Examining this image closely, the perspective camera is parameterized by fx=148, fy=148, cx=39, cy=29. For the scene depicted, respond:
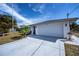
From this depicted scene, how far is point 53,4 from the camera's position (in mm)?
3959

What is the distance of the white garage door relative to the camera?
161 inches

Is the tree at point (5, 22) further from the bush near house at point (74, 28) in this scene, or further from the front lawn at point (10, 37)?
the bush near house at point (74, 28)

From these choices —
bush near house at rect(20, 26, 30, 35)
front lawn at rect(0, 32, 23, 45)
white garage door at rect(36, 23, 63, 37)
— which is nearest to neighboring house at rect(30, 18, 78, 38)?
white garage door at rect(36, 23, 63, 37)

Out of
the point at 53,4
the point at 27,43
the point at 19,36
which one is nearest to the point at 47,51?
the point at 27,43

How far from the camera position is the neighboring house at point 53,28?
4.02m

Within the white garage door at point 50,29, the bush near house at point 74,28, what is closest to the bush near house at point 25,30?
the white garage door at point 50,29

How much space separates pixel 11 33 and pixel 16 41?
262 mm

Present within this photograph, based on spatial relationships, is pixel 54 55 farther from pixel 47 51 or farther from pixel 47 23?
pixel 47 23

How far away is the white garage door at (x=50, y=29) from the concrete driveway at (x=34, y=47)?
0.14 m

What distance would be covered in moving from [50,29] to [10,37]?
114 centimetres

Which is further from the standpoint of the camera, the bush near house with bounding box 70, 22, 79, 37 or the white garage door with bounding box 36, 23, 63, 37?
the white garage door with bounding box 36, 23, 63, 37

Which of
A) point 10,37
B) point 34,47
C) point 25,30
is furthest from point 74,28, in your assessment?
point 10,37

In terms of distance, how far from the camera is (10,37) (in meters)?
4.10

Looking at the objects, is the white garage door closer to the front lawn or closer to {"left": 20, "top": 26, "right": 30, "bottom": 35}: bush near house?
{"left": 20, "top": 26, "right": 30, "bottom": 35}: bush near house
